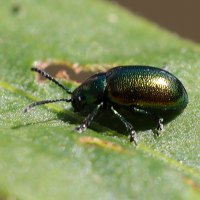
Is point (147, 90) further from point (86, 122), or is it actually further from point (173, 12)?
point (173, 12)

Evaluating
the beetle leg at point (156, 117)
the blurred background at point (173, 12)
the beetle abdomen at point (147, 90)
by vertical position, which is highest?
the beetle abdomen at point (147, 90)

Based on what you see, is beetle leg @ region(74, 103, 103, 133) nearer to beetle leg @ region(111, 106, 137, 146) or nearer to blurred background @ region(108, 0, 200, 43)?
beetle leg @ region(111, 106, 137, 146)

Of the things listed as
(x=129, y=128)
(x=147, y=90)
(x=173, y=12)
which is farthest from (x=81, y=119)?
(x=173, y=12)

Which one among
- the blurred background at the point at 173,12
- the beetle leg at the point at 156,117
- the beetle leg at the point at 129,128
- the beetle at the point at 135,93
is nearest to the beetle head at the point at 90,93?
the beetle at the point at 135,93

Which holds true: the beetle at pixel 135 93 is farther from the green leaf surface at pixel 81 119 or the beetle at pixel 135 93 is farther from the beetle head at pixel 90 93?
the green leaf surface at pixel 81 119

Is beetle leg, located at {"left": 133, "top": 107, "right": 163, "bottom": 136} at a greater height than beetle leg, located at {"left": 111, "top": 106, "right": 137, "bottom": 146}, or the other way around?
beetle leg, located at {"left": 133, "top": 107, "right": 163, "bottom": 136}

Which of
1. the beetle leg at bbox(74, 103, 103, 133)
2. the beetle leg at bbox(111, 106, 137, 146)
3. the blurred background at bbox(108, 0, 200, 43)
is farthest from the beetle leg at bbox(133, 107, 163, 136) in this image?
the blurred background at bbox(108, 0, 200, 43)
